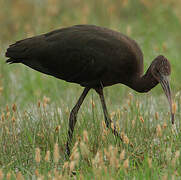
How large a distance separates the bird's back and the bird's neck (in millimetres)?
63

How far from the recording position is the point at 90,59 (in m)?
4.15

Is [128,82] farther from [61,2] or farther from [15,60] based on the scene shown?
[61,2]

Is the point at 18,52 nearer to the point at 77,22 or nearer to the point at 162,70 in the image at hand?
the point at 162,70

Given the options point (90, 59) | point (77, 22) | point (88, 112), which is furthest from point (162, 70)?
point (77, 22)

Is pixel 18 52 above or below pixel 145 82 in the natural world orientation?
above

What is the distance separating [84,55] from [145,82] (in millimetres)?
561

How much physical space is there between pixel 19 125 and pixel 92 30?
1.15 metres

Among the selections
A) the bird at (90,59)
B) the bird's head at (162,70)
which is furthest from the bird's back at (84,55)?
the bird's head at (162,70)

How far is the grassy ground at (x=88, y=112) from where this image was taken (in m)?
3.20

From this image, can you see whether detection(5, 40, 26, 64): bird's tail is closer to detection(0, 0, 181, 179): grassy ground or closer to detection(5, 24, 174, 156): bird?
detection(5, 24, 174, 156): bird

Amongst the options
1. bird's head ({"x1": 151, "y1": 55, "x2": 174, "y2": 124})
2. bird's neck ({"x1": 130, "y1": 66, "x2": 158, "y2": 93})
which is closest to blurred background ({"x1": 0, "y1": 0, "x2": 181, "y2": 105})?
bird's neck ({"x1": 130, "y1": 66, "x2": 158, "y2": 93})

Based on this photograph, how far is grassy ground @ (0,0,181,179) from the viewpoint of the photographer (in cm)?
320

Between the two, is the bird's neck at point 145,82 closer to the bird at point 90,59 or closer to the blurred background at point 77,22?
the bird at point 90,59

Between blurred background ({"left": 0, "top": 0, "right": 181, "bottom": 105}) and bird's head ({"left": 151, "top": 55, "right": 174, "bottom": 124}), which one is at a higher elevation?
blurred background ({"left": 0, "top": 0, "right": 181, "bottom": 105})
